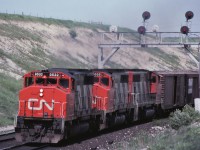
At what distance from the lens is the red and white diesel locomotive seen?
23.2 metres

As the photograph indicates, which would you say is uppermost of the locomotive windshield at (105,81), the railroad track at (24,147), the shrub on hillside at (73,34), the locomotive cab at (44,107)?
the shrub on hillside at (73,34)

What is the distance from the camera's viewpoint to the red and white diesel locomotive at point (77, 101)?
76.0ft

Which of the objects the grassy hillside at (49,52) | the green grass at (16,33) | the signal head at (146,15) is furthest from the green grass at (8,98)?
the green grass at (16,33)

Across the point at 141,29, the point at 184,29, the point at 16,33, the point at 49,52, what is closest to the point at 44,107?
the point at 184,29

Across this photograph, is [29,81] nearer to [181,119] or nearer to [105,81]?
[105,81]

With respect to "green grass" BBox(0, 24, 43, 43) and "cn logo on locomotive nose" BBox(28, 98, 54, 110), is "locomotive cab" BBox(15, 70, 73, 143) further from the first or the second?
"green grass" BBox(0, 24, 43, 43)

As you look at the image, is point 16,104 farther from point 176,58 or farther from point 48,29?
point 176,58

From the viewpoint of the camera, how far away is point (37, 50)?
79.9 metres

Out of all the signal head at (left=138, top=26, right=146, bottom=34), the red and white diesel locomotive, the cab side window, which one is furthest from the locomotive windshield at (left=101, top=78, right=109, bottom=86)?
the signal head at (left=138, top=26, right=146, bottom=34)

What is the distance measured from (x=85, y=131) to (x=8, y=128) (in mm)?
7333

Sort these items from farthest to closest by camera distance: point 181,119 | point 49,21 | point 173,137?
point 49,21 → point 181,119 → point 173,137

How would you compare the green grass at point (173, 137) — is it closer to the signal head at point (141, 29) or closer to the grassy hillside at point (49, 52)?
the grassy hillside at point (49, 52)

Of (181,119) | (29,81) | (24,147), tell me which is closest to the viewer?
(24,147)

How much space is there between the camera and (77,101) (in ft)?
81.3
